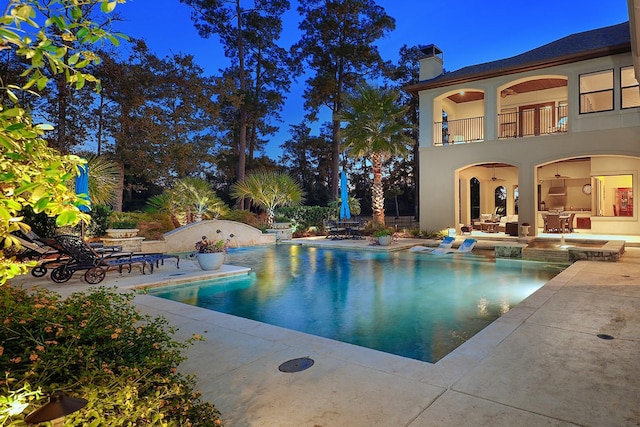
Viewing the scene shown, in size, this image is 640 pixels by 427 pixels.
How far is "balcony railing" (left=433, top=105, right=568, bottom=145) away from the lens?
18.0 metres

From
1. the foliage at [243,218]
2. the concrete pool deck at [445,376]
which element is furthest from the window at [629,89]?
the foliage at [243,218]

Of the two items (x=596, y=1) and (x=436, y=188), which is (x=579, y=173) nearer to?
(x=436, y=188)

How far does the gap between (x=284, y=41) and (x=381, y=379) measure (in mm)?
151233

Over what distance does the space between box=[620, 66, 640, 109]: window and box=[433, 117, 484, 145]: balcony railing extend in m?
5.55

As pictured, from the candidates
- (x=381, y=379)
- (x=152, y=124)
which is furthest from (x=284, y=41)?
(x=381, y=379)

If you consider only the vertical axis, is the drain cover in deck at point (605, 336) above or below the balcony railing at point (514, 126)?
below

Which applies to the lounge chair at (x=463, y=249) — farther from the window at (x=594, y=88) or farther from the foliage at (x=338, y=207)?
the foliage at (x=338, y=207)

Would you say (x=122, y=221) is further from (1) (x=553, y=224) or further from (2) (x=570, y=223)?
(2) (x=570, y=223)

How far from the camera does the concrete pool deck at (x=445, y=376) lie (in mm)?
3006

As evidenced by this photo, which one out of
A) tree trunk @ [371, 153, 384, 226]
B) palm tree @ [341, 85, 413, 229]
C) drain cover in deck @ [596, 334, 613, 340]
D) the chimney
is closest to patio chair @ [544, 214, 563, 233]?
palm tree @ [341, 85, 413, 229]

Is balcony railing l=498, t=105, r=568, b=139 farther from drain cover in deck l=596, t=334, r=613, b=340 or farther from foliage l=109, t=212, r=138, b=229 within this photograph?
foliage l=109, t=212, r=138, b=229

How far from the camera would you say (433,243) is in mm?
16766

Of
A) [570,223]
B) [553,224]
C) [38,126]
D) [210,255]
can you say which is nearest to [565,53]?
[553,224]

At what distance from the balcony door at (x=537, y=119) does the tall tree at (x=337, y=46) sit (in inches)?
512
